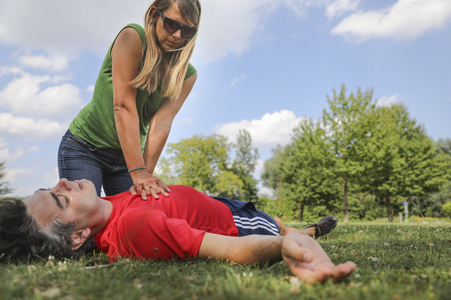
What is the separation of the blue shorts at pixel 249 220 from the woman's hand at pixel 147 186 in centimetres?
93

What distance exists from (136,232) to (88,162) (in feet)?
6.46

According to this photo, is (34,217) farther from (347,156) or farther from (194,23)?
(347,156)

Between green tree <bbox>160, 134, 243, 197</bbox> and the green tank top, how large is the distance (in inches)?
1086

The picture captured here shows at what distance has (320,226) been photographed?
5.00 m

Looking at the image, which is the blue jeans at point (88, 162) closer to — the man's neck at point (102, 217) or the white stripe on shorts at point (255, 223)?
the man's neck at point (102, 217)

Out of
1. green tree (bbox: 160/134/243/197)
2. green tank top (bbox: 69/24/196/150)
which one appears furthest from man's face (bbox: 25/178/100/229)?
green tree (bbox: 160/134/243/197)

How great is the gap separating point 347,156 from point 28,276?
66.2 feet

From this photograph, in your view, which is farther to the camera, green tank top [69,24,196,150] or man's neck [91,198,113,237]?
green tank top [69,24,196,150]

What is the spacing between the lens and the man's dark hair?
2643 millimetres

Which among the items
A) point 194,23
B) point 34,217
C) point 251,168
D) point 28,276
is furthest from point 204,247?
point 251,168

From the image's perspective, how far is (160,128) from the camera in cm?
414

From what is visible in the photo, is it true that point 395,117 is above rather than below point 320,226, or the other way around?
above

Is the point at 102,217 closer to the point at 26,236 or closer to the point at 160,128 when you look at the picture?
the point at 26,236

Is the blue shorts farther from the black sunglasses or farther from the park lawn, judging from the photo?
the black sunglasses
